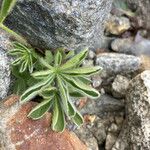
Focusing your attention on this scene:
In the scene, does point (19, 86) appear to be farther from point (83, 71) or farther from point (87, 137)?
point (87, 137)

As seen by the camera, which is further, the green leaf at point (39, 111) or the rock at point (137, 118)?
the rock at point (137, 118)

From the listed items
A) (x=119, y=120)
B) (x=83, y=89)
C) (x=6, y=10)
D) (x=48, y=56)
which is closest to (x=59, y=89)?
(x=83, y=89)

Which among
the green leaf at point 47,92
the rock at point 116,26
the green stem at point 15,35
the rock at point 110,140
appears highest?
the green stem at point 15,35

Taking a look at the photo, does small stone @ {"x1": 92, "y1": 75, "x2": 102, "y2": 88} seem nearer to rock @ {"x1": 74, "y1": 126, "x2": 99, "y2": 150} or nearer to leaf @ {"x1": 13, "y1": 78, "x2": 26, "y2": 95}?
rock @ {"x1": 74, "y1": 126, "x2": 99, "y2": 150}

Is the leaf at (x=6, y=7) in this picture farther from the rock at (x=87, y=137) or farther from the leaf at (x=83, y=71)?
the rock at (x=87, y=137)

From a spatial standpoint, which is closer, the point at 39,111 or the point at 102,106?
the point at 39,111

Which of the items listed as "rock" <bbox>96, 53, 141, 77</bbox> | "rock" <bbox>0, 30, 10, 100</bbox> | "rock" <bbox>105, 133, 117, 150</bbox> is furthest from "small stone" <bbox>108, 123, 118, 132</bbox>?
"rock" <bbox>0, 30, 10, 100</bbox>

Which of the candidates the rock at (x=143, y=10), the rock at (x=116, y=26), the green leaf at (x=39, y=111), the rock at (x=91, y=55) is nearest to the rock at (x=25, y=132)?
the green leaf at (x=39, y=111)
